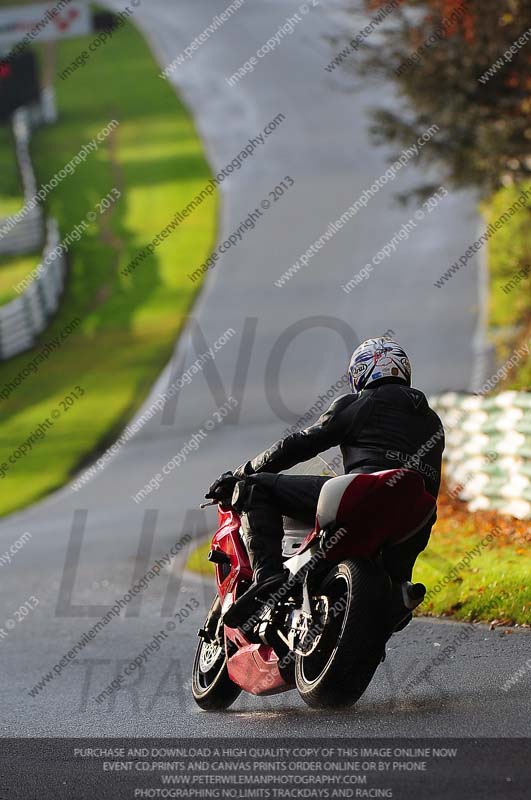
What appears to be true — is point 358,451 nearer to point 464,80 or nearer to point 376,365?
point 376,365

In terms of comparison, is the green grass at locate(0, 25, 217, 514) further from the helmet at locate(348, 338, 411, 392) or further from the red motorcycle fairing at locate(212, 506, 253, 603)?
the helmet at locate(348, 338, 411, 392)

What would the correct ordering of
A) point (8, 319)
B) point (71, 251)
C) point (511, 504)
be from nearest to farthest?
point (511, 504), point (8, 319), point (71, 251)

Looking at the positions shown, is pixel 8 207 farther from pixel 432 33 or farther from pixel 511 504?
pixel 511 504

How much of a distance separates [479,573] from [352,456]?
3410 millimetres

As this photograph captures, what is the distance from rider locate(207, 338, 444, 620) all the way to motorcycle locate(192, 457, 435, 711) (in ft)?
0.47

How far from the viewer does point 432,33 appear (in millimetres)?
20141

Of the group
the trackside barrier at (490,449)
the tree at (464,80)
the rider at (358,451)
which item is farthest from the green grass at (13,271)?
the rider at (358,451)

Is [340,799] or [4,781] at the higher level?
[340,799]

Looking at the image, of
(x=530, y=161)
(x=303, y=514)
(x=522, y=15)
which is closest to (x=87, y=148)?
(x=530, y=161)

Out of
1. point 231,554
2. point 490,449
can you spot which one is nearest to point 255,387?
point 490,449

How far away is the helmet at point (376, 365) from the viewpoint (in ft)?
23.5

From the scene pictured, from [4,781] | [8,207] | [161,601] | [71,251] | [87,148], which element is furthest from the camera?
[87,148]

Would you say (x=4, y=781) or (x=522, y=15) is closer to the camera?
(x=4, y=781)

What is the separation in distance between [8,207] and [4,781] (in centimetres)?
3730
